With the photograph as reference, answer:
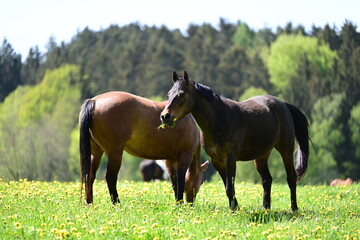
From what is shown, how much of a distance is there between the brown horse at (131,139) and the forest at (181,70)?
3483 cm

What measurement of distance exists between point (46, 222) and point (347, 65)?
55064mm

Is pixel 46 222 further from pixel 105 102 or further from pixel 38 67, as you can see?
pixel 38 67

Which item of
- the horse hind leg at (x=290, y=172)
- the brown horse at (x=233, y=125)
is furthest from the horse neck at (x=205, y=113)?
the horse hind leg at (x=290, y=172)

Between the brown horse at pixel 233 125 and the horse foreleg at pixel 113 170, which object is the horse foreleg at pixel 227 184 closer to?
the brown horse at pixel 233 125

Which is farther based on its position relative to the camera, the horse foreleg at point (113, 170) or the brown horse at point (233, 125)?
the horse foreleg at point (113, 170)

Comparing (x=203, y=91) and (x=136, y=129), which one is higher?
(x=203, y=91)

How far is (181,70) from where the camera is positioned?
249 feet

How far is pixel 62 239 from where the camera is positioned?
7750mm

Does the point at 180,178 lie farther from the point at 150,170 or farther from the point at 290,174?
the point at 150,170

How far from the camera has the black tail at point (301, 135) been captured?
12.1 m

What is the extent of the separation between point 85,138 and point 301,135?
390 centimetres

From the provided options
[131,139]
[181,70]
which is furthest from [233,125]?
[181,70]

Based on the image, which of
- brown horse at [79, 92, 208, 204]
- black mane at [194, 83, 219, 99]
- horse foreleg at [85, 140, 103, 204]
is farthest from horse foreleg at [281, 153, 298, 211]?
horse foreleg at [85, 140, 103, 204]

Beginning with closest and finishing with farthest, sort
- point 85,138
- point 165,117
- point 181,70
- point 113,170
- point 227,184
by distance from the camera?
1. point 165,117
2. point 227,184
3. point 85,138
4. point 113,170
5. point 181,70
